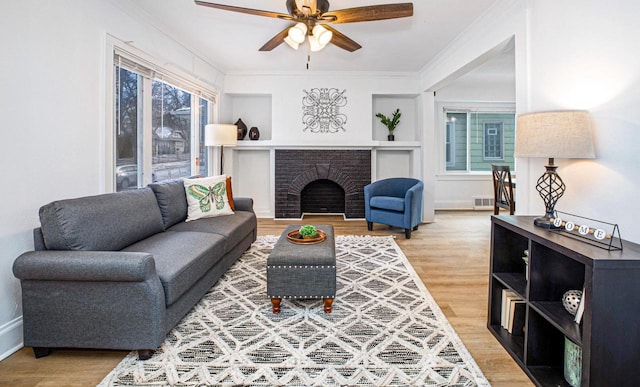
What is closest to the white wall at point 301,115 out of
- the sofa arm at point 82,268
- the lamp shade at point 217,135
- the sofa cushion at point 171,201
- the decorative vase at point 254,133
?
the decorative vase at point 254,133

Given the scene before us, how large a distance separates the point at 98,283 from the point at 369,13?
103 inches

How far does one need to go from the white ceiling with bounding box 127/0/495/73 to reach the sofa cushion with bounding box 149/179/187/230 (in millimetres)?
1735

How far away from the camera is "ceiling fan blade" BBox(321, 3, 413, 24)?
2.44 m

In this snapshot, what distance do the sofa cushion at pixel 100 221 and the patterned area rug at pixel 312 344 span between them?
28.8 inches

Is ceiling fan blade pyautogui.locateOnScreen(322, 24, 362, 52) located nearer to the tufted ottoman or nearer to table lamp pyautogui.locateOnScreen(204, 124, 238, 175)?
the tufted ottoman

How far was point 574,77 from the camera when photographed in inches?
84.4

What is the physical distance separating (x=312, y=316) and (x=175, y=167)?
9.84 ft

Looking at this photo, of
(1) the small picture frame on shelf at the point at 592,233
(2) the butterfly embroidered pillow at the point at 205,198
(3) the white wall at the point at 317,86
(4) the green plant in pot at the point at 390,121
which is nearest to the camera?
(1) the small picture frame on shelf at the point at 592,233

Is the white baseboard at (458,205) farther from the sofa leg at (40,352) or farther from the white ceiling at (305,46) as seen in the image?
the sofa leg at (40,352)

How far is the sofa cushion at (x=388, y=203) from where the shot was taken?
4.61 meters

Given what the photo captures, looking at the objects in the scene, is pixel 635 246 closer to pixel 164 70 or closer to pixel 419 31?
pixel 419 31

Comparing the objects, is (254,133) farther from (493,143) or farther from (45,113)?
(493,143)

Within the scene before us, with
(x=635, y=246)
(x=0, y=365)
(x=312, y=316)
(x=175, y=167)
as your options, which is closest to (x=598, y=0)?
(x=635, y=246)

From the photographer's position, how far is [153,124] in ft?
12.2
